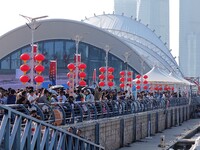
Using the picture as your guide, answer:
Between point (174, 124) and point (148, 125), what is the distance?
531 inches

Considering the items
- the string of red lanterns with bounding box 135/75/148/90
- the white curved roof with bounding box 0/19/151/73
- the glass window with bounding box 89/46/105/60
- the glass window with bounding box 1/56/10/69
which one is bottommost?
the string of red lanterns with bounding box 135/75/148/90

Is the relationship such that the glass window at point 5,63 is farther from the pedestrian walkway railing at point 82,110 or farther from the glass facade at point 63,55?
the pedestrian walkway railing at point 82,110

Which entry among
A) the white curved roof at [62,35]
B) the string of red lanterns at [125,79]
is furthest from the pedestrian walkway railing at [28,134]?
the white curved roof at [62,35]

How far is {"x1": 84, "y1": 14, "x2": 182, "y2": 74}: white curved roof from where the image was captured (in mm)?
85194

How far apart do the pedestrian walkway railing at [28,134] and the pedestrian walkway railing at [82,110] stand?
25 cm

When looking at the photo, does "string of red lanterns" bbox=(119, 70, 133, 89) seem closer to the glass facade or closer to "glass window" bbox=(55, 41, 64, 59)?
the glass facade

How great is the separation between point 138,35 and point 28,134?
7733 cm

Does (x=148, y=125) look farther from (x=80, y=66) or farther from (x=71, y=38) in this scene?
(x=71, y=38)

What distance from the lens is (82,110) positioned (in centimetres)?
2012

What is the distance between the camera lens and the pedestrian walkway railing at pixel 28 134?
11.1 metres

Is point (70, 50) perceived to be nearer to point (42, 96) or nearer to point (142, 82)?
point (142, 82)

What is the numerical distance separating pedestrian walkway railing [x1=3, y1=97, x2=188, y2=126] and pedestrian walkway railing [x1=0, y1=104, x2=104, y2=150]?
0.82 ft

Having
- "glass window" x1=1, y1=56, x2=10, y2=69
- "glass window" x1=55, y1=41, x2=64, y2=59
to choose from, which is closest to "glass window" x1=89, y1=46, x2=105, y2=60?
"glass window" x1=55, y1=41, x2=64, y2=59

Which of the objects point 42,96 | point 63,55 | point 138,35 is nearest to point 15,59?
point 63,55
